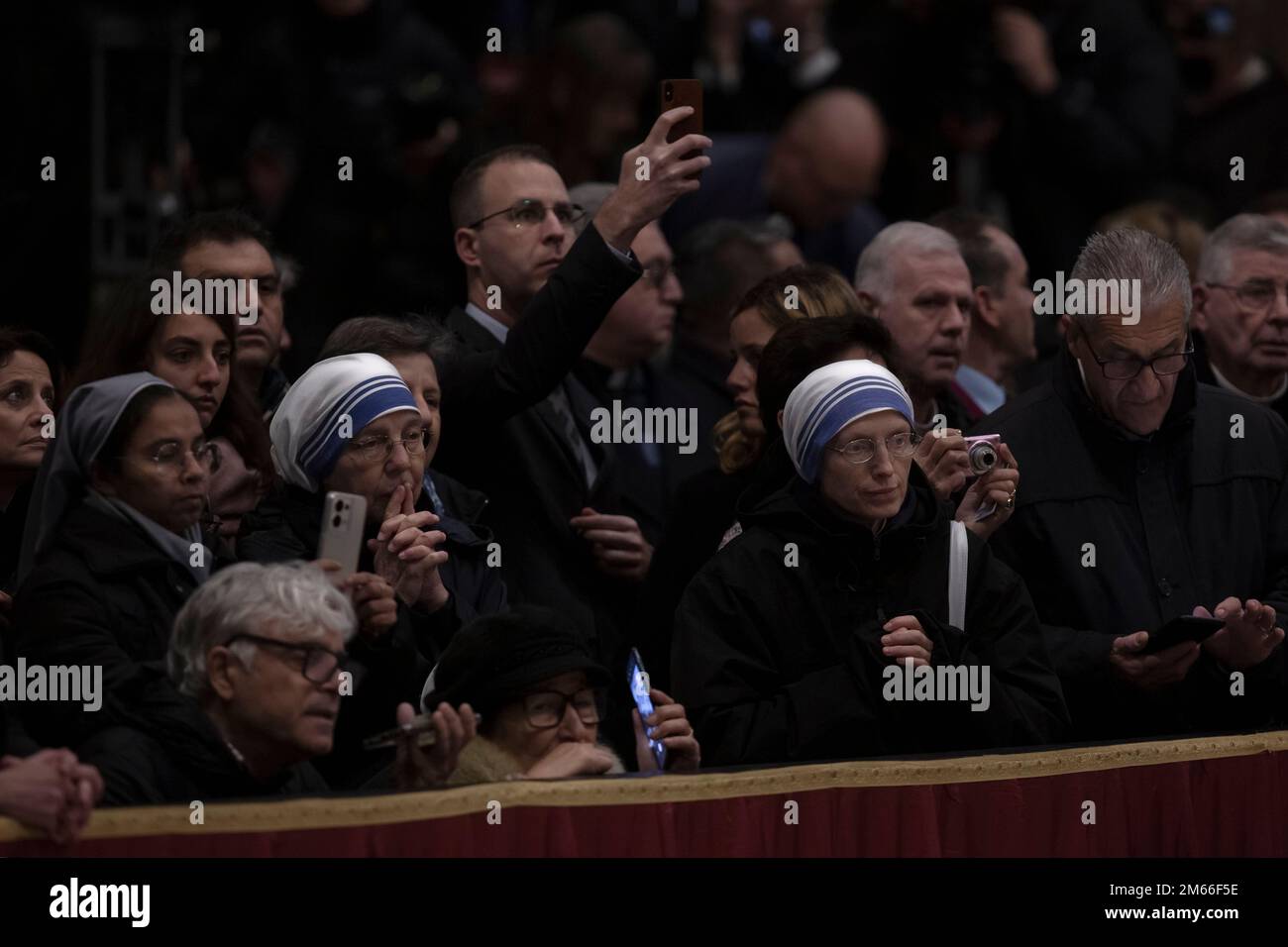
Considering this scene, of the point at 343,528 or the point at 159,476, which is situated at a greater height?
the point at 159,476

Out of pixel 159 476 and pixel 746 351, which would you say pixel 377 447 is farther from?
pixel 746 351

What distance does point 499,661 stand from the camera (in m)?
5.65

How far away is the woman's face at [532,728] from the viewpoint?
5672 mm

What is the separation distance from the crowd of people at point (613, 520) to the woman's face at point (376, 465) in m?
0.01

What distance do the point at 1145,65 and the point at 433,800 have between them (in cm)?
665

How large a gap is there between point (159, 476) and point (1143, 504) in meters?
2.74

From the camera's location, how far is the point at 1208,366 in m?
7.76

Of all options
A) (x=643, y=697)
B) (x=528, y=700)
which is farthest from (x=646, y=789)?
(x=528, y=700)

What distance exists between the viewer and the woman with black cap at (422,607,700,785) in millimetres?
5629
